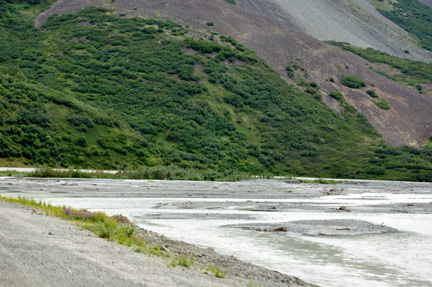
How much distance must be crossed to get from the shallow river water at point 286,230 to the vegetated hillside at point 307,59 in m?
56.3

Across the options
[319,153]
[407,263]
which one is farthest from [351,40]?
[407,263]

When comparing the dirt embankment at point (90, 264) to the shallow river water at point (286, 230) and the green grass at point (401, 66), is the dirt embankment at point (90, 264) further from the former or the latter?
the green grass at point (401, 66)

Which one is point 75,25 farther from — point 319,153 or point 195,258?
point 195,258

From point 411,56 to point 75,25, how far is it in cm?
9041

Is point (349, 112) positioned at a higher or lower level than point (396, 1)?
lower

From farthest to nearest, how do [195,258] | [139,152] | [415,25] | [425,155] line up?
[415,25], [425,155], [139,152], [195,258]

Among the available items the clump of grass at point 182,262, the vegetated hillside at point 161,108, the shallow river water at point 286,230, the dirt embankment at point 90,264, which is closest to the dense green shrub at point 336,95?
the vegetated hillside at point 161,108

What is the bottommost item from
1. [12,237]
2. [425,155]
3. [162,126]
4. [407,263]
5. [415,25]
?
[162,126]

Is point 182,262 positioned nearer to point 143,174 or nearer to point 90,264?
point 90,264

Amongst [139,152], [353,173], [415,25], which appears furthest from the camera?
[415,25]

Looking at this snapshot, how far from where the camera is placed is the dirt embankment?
688cm

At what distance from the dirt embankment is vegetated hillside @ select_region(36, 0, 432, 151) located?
226 ft

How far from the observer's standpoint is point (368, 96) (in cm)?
8431

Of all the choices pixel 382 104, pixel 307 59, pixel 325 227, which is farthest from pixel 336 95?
pixel 325 227
